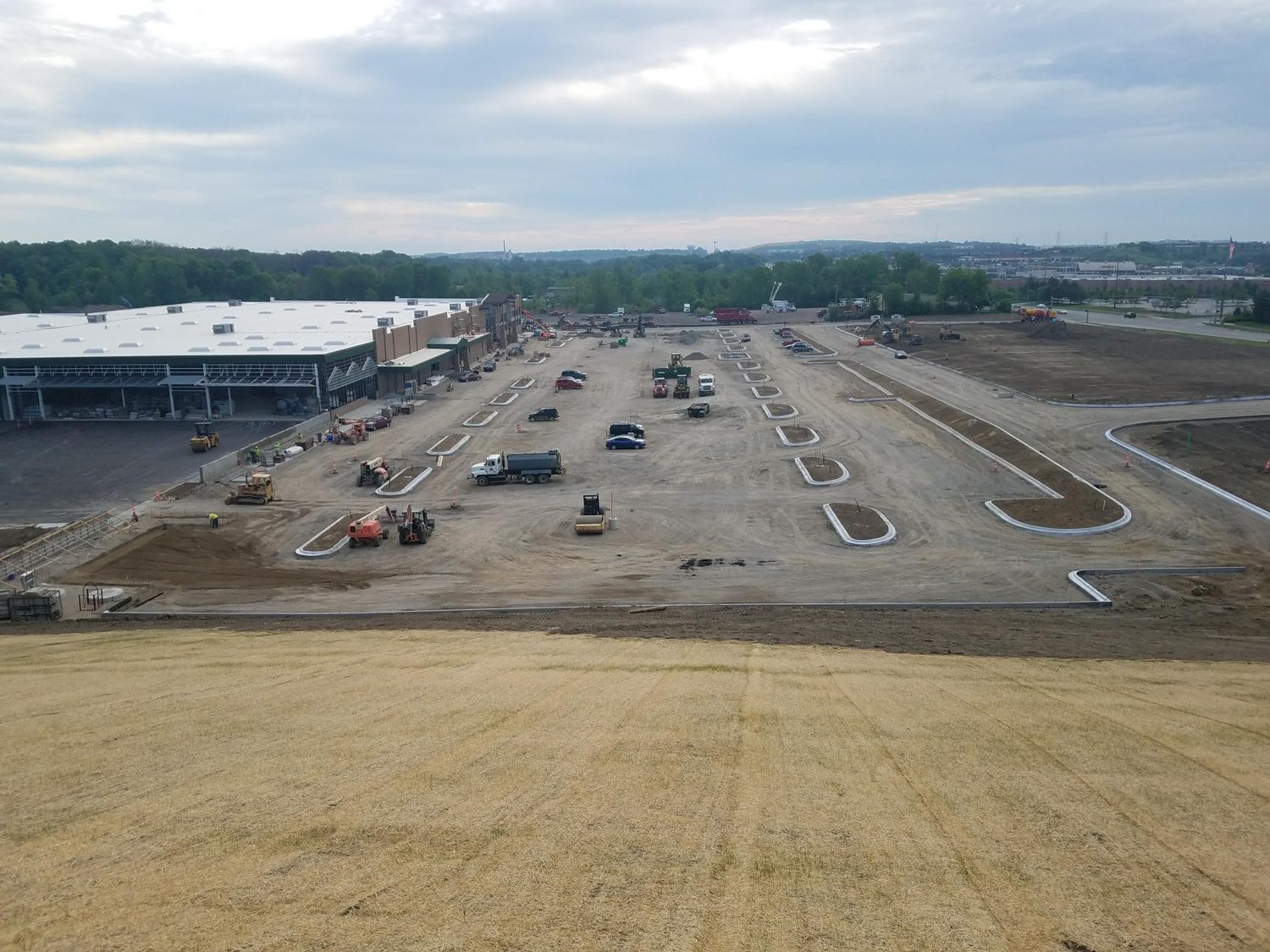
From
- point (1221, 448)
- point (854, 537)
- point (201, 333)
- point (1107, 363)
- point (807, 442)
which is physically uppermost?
point (201, 333)

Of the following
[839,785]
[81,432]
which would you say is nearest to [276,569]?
[839,785]

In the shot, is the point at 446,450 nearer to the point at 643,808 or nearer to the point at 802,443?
the point at 802,443

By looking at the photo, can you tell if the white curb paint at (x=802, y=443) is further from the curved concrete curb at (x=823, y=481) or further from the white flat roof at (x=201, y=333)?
the white flat roof at (x=201, y=333)

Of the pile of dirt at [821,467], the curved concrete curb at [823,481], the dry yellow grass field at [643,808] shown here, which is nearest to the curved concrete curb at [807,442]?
the pile of dirt at [821,467]

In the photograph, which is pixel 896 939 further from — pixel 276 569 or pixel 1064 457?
pixel 1064 457

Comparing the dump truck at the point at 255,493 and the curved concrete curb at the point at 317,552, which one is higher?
the dump truck at the point at 255,493

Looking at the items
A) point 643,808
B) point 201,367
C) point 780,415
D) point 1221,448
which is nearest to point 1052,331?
point 780,415

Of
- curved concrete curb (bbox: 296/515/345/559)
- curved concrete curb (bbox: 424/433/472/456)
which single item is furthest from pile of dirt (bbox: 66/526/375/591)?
curved concrete curb (bbox: 424/433/472/456)
